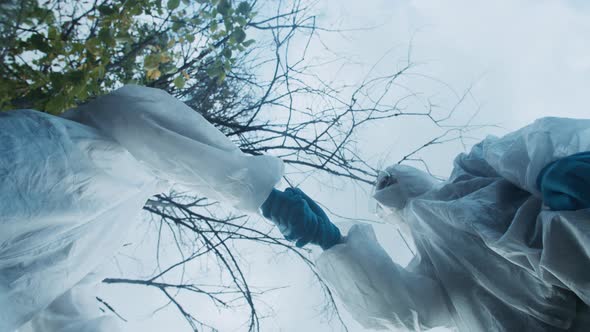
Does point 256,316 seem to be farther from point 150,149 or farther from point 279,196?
point 150,149

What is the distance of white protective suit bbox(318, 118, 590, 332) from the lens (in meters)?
0.83

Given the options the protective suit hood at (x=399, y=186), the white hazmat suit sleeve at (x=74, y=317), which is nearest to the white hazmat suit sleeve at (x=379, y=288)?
the protective suit hood at (x=399, y=186)

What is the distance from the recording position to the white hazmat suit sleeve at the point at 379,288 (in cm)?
111

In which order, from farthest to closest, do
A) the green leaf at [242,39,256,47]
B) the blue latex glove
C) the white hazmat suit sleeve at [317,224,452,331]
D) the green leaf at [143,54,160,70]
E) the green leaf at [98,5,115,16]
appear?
1. the green leaf at [242,39,256,47]
2. the green leaf at [143,54,160,70]
3. the green leaf at [98,5,115,16]
4. the white hazmat suit sleeve at [317,224,452,331]
5. the blue latex glove

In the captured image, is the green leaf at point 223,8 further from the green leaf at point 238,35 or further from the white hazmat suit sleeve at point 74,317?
the white hazmat suit sleeve at point 74,317

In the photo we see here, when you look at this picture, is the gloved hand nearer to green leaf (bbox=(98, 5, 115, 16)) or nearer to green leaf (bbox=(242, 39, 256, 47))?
green leaf (bbox=(242, 39, 256, 47))

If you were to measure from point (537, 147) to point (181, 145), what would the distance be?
0.98 meters

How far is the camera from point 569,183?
778mm

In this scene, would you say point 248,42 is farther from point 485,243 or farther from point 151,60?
point 485,243

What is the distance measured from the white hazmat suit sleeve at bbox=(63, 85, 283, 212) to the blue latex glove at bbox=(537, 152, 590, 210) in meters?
0.73

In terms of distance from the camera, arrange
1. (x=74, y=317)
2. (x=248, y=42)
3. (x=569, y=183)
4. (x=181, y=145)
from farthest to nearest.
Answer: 1. (x=248, y=42)
2. (x=74, y=317)
3. (x=181, y=145)
4. (x=569, y=183)

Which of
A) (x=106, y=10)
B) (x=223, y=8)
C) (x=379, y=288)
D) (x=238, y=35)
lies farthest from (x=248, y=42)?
(x=379, y=288)

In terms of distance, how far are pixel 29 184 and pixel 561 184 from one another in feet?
4.18

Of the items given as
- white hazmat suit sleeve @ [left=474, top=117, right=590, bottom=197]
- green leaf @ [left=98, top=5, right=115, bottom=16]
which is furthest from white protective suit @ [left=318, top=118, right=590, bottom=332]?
green leaf @ [left=98, top=5, right=115, bottom=16]
